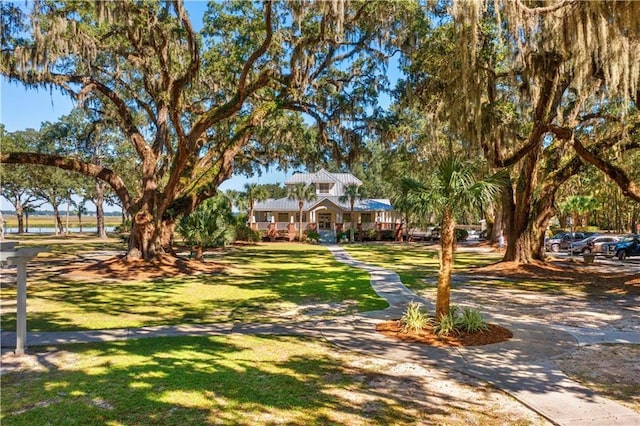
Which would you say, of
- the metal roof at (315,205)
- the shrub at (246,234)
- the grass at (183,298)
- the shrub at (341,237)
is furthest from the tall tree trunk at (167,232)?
the metal roof at (315,205)

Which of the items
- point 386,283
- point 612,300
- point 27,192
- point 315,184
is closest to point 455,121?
point 386,283

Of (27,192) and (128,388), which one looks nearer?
(128,388)

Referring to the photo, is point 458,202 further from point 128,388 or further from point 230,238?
point 230,238

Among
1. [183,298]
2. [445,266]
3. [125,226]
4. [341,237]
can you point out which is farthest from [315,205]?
[445,266]

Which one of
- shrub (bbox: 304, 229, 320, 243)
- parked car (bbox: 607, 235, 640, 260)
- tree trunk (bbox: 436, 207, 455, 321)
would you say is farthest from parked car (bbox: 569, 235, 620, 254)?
tree trunk (bbox: 436, 207, 455, 321)

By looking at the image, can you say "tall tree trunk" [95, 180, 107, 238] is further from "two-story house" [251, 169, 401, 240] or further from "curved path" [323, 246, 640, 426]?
"curved path" [323, 246, 640, 426]

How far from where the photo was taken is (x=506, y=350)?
696 cm

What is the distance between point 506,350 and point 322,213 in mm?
40842

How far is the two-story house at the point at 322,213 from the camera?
45.2 meters

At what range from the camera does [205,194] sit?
20.8 metres

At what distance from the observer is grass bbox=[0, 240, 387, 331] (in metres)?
9.17

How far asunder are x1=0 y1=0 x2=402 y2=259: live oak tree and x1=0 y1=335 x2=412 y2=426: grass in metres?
7.43

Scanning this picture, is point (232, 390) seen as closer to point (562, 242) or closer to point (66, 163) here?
point (66, 163)

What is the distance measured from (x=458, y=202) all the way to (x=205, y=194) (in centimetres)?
1504
